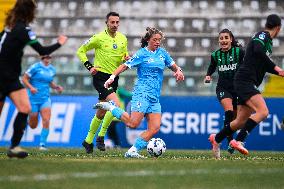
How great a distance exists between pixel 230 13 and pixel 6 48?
51.8ft

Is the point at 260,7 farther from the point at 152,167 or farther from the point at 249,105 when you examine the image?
the point at 152,167

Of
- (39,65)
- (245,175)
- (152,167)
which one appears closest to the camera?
(245,175)

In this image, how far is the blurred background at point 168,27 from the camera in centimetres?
2462

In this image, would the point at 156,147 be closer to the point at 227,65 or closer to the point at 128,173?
the point at 227,65

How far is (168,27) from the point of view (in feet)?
85.8

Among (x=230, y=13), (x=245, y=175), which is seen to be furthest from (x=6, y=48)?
(x=230, y=13)

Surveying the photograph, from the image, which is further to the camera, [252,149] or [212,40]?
[212,40]

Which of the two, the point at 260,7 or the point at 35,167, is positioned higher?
the point at 260,7

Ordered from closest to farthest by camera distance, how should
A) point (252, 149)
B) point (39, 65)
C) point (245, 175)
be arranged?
point (245, 175) → point (39, 65) → point (252, 149)

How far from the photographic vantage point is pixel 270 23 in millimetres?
12781

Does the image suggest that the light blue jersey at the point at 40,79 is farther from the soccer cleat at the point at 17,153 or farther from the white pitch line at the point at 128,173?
the white pitch line at the point at 128,173

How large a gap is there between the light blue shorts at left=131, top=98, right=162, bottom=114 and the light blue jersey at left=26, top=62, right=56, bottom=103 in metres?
5.49

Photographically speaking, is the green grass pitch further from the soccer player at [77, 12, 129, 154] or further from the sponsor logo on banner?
the sponsor logo on banner

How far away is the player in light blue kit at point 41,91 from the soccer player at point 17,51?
7.30m
